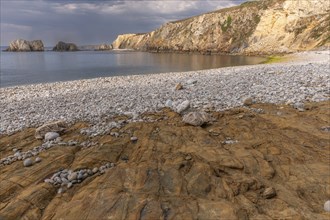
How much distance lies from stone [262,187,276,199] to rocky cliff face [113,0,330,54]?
74.5 m

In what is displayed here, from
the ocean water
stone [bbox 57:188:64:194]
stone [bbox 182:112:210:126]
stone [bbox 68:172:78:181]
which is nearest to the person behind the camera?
stone [bbox 57:188:64:194]

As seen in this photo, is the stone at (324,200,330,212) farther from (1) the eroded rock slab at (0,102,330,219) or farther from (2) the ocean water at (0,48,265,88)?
(2) the ocean water at (0,48,265,88)

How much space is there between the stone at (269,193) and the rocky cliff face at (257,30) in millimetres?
74488

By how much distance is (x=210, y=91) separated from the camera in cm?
1638

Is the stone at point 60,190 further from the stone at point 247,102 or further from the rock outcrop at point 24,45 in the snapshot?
the rock outcrop at point 24,45

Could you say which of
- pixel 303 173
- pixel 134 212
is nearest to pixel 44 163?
pixel 134 212

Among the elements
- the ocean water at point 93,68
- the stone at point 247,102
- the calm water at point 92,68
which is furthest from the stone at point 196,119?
the calm water at point 92,68

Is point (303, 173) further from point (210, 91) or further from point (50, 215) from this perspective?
point (210, 91)

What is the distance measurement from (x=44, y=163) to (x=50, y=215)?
2299 mm

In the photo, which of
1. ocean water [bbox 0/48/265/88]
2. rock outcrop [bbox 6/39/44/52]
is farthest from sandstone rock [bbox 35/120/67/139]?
rock outcrop [bbox 6/39/44/52]

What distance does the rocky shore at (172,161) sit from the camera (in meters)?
6.02

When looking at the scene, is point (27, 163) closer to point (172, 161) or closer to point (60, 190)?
point (60, 190)

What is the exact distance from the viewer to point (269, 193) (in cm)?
655

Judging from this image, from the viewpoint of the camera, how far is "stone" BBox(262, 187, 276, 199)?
6543mm
